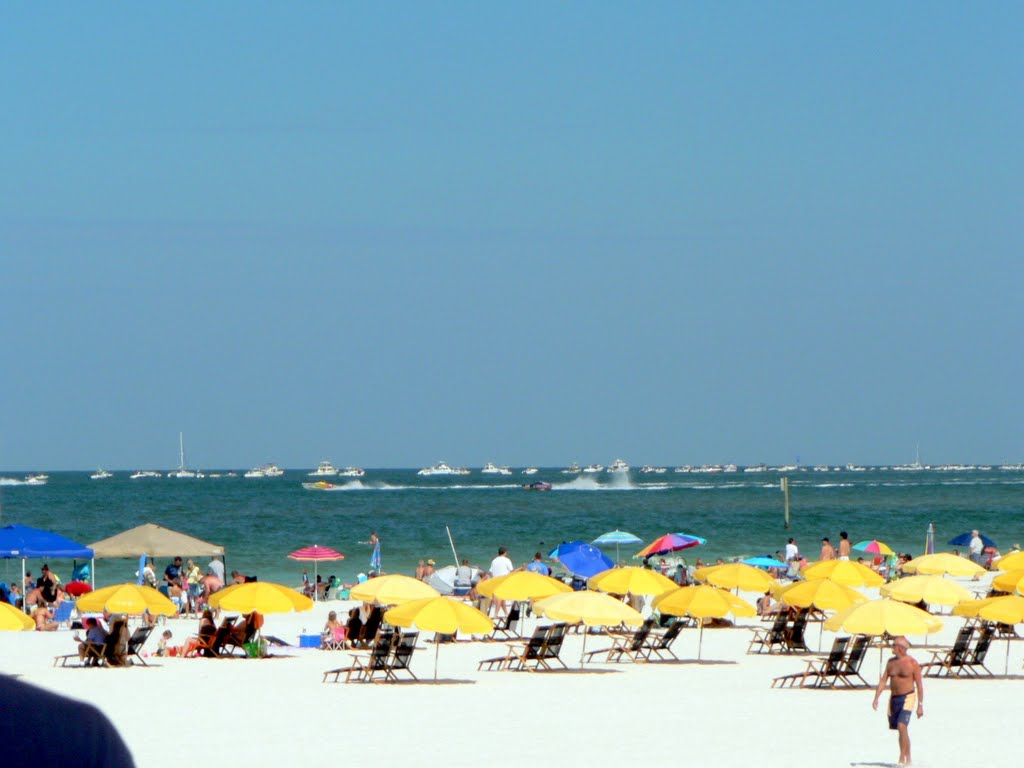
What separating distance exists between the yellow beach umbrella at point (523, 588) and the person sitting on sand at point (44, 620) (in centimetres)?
819

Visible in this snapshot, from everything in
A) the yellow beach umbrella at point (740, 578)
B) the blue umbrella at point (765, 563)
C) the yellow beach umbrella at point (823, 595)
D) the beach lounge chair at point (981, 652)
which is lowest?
the blue umbrella at point (765, 563)

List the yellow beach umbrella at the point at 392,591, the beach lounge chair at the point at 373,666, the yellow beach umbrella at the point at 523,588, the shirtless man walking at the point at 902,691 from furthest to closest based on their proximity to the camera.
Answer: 1. the yellow beach umbrella at the point at 523,588
2. the yellow beach umbrella at the point at 392,591
3. the beach lounge chair at the point at 373,666
4. the shirtless man walking at the point at 902,691

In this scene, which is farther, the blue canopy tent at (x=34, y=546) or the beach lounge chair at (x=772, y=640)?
the blue canopy tent at (x=34, y=546)

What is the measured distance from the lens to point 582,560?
97.8 ft

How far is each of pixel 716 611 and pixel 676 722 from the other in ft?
17.2

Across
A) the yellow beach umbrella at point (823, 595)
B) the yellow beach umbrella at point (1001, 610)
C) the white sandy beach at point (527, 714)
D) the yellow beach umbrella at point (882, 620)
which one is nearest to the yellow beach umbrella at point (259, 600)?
the white sandy beach at point (527, 714)

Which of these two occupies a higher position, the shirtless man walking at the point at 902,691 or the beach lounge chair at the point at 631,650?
the shirtless man walking at the point at 902,691

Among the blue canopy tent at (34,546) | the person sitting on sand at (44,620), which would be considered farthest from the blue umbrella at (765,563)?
the person sitting on sand at (44,620)

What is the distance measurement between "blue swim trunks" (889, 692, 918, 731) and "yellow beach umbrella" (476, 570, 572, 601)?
9.05 m

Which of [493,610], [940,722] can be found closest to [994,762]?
[940,722]

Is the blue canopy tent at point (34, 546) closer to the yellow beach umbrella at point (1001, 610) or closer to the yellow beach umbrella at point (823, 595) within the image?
the yellow beach umbrella at point (823, 595)

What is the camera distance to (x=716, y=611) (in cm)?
1977

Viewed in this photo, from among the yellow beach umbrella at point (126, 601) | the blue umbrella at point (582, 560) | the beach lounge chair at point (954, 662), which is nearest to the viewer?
the beach lounge chair at point (954, 662)

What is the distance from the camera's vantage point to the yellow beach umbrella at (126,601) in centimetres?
1984
